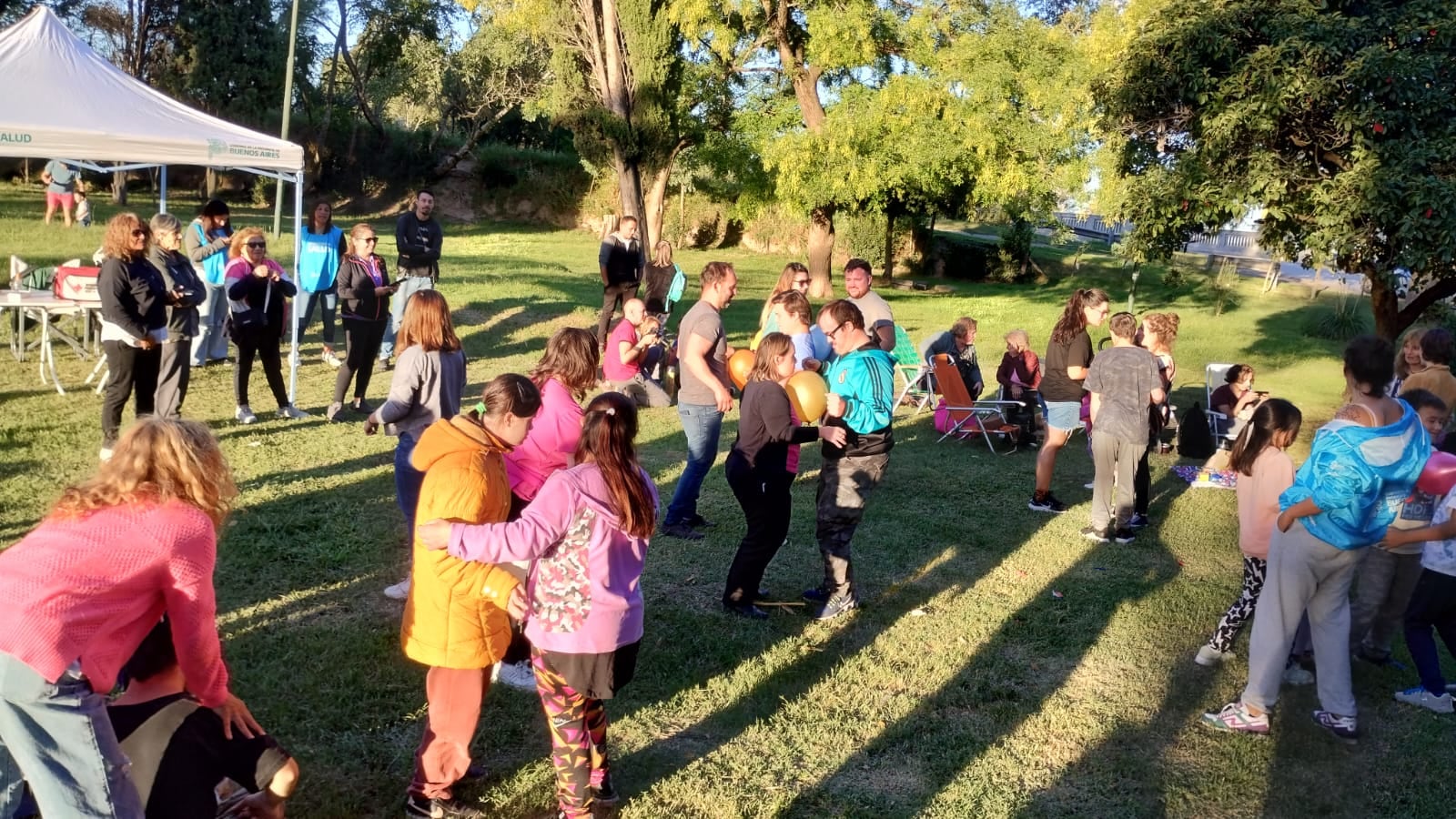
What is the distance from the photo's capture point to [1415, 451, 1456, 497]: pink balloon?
491 centimetres

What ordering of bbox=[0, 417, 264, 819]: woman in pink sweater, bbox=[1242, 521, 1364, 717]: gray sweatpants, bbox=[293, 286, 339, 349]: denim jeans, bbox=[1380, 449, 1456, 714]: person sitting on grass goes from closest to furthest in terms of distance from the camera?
bbox=[0, 417, 264, 819]: woman in pink sweater < bbox=[1242, 521, 1364, 717]: gray sweatpants < bbox=[1380, 449, 1456, 714]: person sitting on grass < bbox=[293, 286, 339, 349]: denim jeans

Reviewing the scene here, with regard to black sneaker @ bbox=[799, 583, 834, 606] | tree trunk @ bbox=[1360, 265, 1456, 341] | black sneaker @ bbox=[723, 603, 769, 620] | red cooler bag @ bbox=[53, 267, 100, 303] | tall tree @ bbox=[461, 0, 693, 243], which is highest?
tall tree @ bbox=[461, 0, 693, 243]

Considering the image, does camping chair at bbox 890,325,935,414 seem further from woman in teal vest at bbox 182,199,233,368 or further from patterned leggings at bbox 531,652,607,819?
patterned leggings at bbox 531,652,607,819

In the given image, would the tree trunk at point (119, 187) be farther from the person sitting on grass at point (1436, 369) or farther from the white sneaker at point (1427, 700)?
the white sneaker at point (1427, 700)

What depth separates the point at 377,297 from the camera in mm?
9164

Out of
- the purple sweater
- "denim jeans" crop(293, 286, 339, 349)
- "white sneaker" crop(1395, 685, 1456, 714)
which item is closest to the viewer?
the purple sweater

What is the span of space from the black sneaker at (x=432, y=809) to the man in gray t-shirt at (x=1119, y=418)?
5362 millimetres

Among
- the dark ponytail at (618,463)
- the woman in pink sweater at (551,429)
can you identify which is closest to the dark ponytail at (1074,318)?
the woman in pink sweater at (551,429)

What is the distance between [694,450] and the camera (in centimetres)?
686

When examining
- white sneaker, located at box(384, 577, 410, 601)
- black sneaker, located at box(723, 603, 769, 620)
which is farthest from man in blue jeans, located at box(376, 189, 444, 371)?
black sneaker, located at box(723, 603, 769, 620)

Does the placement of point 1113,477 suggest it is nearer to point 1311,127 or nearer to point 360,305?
point 1311,127

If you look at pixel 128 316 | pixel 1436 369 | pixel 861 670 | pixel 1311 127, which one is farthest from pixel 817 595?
pixel 1311 127

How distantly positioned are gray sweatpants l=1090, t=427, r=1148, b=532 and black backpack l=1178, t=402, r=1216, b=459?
10.0 ft

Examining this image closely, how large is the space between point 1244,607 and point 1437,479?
111 centimetres
